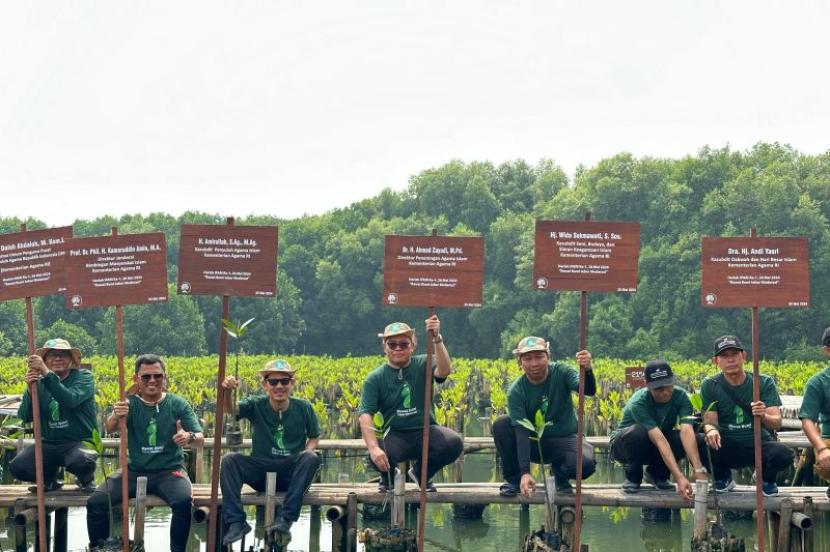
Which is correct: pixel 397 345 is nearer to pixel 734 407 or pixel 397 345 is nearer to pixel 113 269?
pixel 113 269

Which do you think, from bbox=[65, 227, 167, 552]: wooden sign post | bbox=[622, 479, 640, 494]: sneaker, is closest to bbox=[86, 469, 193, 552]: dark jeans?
bbox=[65, 227, 167, 552]: wooden sign post

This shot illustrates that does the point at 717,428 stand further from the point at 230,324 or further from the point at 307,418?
the point at 230,324

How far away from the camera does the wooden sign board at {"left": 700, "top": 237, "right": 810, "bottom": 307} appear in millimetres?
8797

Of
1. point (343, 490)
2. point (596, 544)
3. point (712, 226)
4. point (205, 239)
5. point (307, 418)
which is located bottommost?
point (596, 544)

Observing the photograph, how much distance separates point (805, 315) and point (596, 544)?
1313 inches

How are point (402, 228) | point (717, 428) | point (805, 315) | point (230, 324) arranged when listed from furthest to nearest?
point (402, 228), point (805, 315), point (717, 428), point (230, 324)

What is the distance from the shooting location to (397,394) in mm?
9414

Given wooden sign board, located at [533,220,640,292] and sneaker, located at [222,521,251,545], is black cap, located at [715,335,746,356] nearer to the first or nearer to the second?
wooden sign board, located at [533,220,640,292]

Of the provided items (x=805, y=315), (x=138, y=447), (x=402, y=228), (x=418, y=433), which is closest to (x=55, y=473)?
(x=138, y=447)

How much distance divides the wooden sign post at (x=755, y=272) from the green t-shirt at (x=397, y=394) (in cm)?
221

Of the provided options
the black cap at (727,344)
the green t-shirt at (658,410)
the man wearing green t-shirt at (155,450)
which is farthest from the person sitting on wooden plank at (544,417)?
the man wearing green t-shirt at (155,450)

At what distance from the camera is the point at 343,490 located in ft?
31.3

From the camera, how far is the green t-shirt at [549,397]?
364 inches

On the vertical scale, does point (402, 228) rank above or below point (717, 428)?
above
